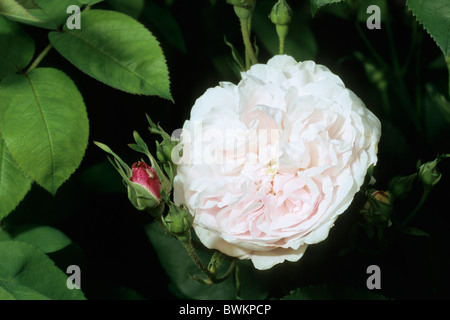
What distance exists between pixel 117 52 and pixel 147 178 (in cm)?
16

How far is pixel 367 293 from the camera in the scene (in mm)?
663

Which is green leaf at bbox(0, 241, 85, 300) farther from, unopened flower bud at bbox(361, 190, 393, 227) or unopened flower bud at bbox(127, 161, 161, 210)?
unopened flower bud at bbox(361, 190, 393, 227)

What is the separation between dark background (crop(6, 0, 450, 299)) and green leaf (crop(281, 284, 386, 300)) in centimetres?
4

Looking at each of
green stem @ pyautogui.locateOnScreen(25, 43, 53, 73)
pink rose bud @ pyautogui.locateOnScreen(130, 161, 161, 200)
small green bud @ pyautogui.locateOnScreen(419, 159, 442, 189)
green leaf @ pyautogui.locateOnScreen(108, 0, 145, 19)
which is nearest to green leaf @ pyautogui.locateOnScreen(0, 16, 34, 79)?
green stem @ pyautogui.locateOnScreen(25, 43, 53, 73)

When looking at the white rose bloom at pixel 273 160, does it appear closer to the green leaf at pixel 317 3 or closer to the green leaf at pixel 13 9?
the green leaf at pixel 317 3

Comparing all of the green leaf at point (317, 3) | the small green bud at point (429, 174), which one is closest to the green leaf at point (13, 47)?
the green leaf at point (317, 3)

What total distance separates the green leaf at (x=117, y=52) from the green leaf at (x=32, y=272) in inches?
8.0

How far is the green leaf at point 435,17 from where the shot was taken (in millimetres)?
542

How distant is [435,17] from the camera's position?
557mm

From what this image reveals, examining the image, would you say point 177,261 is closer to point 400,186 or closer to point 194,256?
point 194,256

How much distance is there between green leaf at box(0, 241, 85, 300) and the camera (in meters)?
0.62

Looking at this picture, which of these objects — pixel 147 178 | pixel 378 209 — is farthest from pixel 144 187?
pixel 378 209

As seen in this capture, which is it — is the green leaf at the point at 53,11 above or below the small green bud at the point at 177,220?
above
